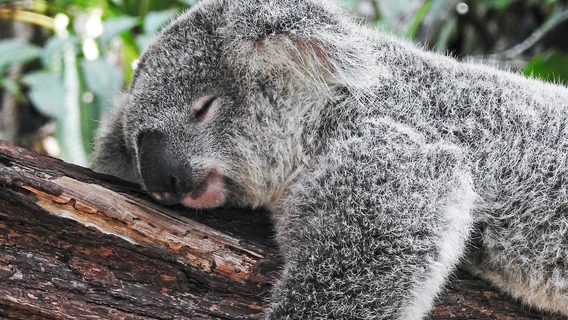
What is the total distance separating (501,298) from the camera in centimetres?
231

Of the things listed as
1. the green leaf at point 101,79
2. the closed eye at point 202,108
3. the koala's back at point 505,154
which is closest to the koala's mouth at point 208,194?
the closed eye at point 202,108

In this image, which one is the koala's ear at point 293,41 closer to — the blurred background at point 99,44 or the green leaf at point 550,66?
the blurred background at point 99,44

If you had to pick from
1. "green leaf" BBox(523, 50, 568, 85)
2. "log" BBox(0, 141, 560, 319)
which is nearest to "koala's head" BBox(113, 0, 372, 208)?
"log" BBox(0, 141, 560, 319)

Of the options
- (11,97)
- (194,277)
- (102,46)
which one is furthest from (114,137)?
(11,97)

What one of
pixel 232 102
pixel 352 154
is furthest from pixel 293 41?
pixel 352 154

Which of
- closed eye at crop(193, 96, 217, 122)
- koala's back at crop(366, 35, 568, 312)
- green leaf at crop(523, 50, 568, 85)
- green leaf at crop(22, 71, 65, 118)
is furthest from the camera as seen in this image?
green leaf at crop(523, 50, 568, 85)

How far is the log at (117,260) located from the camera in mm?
2055

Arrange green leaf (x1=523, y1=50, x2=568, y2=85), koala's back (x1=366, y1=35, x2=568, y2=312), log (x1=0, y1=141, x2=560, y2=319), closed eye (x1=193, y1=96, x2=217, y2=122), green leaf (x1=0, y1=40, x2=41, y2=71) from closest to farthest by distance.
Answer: log (x1=0, y1=141, x2=560, y2=319) < koala's back (x1=366, y1=35, x2=568, y2=312) < closed eye (x1=193, y1=96, x2=217, y2=122) < green leaf (x1=0, y1=40, x2=41, y2=71) < green leaf (x1=523, y1=50, x2=568, y2=85)

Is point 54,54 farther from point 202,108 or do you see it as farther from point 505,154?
point 505,154

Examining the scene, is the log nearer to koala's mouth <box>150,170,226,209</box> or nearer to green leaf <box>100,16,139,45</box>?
koala's mouth <box>150,170,226,209</box>

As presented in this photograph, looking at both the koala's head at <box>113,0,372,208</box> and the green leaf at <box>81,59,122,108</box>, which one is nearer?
the koala's head at <box>113,0,372,208</box>

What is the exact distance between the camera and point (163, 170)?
7.52 ft

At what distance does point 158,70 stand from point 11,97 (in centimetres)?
339

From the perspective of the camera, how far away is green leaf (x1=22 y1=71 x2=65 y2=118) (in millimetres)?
3516
